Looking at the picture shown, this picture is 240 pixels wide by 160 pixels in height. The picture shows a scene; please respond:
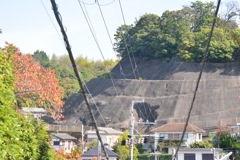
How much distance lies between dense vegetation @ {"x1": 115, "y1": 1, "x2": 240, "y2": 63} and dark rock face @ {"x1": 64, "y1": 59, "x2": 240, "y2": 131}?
2414 millimetres

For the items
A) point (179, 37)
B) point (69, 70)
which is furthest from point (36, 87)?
point (69, 70)

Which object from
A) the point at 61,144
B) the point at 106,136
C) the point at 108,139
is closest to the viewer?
→ the point at 61,144

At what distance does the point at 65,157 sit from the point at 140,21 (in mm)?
80997

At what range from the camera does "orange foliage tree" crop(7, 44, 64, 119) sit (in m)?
14.2

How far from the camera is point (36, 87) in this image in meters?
15.3

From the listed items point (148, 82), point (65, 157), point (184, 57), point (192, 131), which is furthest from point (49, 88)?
point (184, 57)

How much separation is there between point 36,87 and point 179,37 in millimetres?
72335

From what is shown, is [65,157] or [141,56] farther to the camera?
[141,56]

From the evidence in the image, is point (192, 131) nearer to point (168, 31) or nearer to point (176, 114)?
point (176, 114)

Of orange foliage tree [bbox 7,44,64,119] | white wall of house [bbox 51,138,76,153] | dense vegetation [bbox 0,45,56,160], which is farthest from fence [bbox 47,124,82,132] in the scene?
dense vegetation [bbox 0,45,56,160]

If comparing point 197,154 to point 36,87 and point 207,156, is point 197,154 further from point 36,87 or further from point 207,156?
point 36,87

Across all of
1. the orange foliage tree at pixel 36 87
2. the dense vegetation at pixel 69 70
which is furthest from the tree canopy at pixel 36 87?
the dense vegetation at pixel 69 70

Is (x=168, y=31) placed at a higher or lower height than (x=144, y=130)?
higher

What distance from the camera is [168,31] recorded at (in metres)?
87.2
